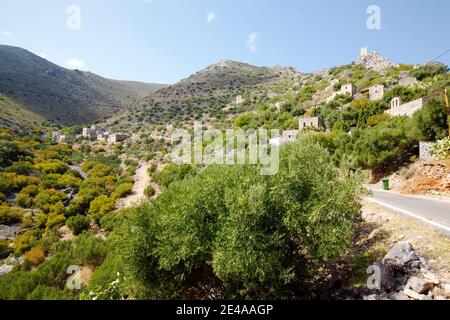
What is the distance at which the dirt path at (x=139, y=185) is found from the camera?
30234mm

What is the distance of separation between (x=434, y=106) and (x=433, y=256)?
55.5ft

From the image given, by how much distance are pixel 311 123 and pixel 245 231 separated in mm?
36876

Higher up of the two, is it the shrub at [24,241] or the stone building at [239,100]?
the stone building at [239,100]

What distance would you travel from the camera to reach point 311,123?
42062 mm

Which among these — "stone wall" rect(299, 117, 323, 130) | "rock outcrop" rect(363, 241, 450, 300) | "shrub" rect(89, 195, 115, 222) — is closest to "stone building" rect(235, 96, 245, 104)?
"stone wall" rect(299, 117, 323, 130)

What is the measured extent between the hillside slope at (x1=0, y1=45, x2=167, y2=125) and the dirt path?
135 ft

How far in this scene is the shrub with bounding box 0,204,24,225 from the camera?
25812 mm

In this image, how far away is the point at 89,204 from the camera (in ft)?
101

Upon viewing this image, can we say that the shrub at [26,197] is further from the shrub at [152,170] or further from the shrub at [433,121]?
the shrub at [433,121]

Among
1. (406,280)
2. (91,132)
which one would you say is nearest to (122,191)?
(406,280)

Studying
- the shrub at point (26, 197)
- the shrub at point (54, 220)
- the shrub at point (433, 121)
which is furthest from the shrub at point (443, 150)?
the shrub at point (26, 197)

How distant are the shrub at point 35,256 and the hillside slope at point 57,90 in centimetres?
5939

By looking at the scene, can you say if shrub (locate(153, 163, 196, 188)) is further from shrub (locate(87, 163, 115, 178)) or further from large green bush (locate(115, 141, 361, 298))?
large green bush (locate(115, 141, 361, 298))
